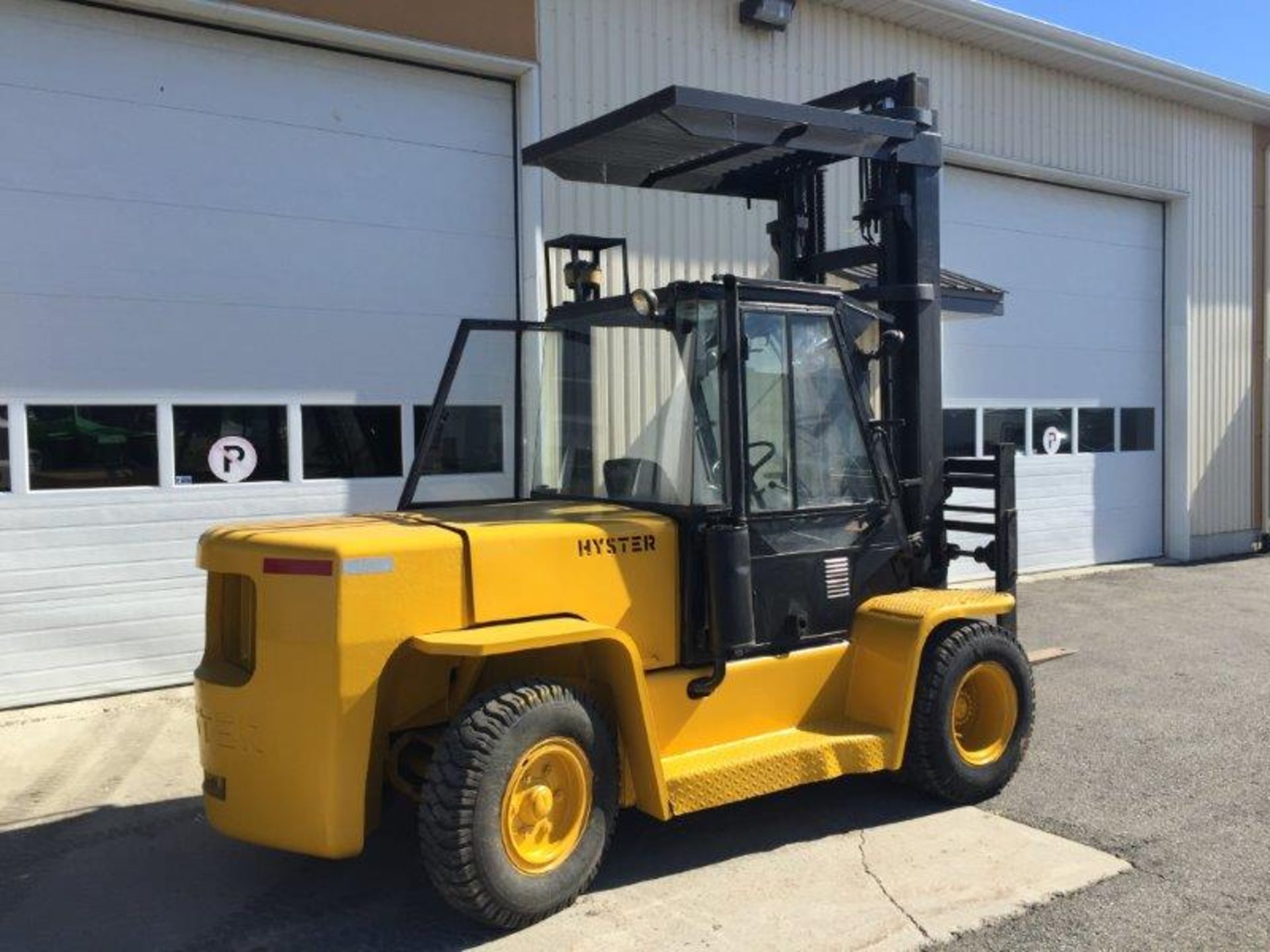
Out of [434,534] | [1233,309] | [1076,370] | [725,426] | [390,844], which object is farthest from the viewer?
[1233,309]

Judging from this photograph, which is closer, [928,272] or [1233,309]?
[928,272]

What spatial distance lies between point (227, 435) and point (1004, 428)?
8379 millimetres

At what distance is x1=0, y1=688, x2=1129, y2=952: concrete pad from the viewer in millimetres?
3883

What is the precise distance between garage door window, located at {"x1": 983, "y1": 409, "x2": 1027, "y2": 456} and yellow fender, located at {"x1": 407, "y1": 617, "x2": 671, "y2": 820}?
8.88 meters

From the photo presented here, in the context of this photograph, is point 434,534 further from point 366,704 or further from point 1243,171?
point 1243,171

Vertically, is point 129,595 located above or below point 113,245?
below

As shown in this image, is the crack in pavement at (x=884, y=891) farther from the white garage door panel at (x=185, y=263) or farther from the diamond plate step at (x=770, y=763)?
the white garage door panel at (x=185, y=263)

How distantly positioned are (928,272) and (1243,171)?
11.3 m

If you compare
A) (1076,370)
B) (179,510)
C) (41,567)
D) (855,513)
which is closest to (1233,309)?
(1076,370)

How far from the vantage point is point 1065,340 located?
42.7ft

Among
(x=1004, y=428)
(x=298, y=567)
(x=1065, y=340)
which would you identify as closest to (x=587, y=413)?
(x=298, y=567)

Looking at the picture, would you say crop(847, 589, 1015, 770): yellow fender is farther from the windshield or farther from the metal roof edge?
the metal roof edge

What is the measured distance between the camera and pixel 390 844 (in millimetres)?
4703

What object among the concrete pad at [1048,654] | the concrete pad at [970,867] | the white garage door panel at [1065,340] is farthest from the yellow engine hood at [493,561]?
the white garage door panel at [1065,340]
